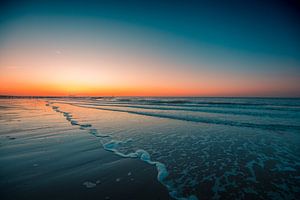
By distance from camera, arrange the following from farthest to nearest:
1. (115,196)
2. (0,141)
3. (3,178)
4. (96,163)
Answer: (0,141)
(96,163)
(3,178)
(115,196)

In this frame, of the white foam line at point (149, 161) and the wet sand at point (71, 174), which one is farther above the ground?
the wet sand at point (71, 174)

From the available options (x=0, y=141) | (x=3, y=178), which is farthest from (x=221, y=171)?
(x=0, y=141)

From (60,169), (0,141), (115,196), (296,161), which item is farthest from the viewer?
(0,141)

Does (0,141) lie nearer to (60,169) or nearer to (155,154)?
(60,169)

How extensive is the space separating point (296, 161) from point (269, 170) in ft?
5.08

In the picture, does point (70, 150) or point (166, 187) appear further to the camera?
point (70, 150)

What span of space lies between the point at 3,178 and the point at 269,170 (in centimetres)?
693

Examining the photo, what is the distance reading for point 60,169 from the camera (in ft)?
14.0

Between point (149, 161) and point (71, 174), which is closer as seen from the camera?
point (71, 174)

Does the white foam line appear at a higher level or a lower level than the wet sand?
lower

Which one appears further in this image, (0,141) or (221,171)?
(0,141)

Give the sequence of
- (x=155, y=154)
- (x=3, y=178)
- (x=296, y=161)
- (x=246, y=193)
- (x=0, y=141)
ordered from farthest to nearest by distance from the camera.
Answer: (x=0, y=141) < (x=155, y=154) < (x=296, y=161) < (x=3, y=178) < (x=246, y=193)

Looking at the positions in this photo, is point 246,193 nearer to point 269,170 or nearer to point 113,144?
point 269,170

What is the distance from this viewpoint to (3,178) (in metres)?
3.64
